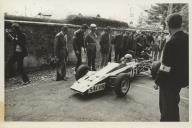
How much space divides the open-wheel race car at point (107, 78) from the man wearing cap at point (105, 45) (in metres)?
0.08

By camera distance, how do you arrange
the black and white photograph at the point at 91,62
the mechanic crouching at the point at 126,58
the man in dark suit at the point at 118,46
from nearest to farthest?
the black and white photograph at the point at 91,62 → the man in dark suit at the point at 118,46 → the mechanic crouching at the point at 126,58

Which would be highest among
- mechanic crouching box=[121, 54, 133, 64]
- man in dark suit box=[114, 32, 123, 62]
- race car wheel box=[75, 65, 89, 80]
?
man in dark suit box=[114, 32, 123, 62]

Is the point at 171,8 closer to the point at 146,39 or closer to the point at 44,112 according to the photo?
the point at 146,39

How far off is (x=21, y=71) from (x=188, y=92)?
169 cm

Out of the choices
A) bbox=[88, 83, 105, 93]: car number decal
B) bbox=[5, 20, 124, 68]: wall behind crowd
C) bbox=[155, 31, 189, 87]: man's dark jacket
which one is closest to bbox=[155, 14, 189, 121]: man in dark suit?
bbox=[155, 31, 189, 87]: man's dark jacket

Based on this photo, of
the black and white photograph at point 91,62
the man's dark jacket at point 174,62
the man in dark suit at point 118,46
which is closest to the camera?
the man's dark jacket at point 174,62

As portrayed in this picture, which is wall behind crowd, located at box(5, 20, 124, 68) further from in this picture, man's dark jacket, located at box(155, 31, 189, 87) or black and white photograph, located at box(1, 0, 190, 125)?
man's dark jacket, located at box(155, 31, 189, 87)

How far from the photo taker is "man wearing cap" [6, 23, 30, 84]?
8.91ft

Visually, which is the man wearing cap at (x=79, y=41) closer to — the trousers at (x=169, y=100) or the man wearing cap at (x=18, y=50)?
the man wearing cap at (x=18, y=50)

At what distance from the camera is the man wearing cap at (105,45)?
9.96 ft

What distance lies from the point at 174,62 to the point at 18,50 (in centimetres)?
152

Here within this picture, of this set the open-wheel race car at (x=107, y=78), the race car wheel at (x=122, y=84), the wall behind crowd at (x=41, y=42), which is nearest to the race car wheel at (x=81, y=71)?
the open-wheel race car at (x=107, y=78)
